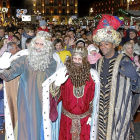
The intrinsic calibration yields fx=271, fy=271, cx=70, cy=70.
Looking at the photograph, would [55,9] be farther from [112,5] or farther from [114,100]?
[114,100]

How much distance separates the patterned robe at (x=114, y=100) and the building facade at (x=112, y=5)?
72.7 metres

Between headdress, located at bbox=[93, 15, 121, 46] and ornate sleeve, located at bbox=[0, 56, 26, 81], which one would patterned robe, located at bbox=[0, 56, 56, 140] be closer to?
ornate sleeve, located at bbox=[0, 56, 26, 81]

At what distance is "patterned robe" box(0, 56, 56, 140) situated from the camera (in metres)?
4.32

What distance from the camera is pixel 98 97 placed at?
159 inches

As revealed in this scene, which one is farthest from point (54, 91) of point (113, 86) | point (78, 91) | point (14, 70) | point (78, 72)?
point (113, 86)

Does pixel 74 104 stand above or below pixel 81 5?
above

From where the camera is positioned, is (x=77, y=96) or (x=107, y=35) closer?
(x=77, y=96)

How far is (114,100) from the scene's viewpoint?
4.05m

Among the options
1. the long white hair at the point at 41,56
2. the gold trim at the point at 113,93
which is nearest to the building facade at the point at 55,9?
the long white hair at the point at 41,56

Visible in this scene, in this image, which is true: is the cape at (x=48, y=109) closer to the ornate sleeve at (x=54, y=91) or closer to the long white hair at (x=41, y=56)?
the ornate sleeve at (x=54, y=91)

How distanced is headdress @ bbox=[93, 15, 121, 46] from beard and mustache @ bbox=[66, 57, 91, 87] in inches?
19.5

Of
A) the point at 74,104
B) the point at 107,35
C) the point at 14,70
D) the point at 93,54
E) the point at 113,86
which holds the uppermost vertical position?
the point at 107,35

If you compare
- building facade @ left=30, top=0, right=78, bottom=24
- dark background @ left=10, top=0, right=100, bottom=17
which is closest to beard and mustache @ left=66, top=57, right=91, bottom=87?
dark background @ left=10, top=0, right=100, bottom=17

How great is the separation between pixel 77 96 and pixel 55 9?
314 feet
